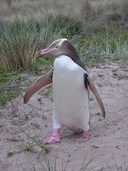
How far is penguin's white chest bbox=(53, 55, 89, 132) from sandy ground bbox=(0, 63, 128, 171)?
20 cm

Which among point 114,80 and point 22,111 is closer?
point 22,111

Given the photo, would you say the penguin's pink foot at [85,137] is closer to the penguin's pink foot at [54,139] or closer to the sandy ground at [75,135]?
the sandy ground at [75,135]

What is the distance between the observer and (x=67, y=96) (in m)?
2.46

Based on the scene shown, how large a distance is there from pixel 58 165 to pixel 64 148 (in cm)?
32

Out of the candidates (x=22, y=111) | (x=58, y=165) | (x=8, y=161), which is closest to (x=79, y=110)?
(x=58, y=165)

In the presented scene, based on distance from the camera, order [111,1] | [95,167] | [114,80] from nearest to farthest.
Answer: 1. [95,167]
2. [114,80]
3. [111,1]

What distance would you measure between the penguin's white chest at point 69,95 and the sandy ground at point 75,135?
199 millimetres

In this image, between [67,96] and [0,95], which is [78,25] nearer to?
[0,95]

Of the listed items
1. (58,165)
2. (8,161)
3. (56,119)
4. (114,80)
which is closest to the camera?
(58,165)

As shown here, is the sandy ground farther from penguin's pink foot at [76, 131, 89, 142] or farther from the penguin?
the penguin

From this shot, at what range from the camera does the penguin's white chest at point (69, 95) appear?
93.4 inches

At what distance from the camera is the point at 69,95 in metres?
2.45

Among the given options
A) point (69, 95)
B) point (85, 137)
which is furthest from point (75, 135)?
point (69, 95)

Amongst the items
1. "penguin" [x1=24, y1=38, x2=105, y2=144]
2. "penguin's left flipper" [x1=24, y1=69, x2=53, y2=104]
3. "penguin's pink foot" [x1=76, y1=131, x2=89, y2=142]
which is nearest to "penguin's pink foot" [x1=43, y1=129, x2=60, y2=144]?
"penguin" [x1=24, y1=38, x2=105, y2=144]
